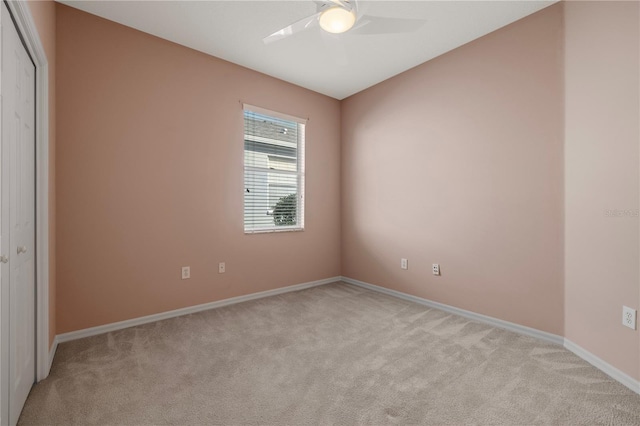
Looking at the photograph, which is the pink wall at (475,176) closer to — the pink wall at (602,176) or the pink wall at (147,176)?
the pink wall at (602,176)

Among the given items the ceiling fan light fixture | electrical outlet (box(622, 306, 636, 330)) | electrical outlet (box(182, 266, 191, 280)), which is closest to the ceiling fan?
the ceiling fan light fixture

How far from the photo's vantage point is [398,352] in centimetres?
229

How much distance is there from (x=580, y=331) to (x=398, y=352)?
1.33 meters

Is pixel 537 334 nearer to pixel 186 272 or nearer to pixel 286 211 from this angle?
pixel 286 211

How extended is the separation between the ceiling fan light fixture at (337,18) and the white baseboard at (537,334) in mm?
2793

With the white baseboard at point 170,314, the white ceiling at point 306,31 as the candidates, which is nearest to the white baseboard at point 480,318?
the white baseboard at point 170,314

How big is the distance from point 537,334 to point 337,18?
2904 millimetres

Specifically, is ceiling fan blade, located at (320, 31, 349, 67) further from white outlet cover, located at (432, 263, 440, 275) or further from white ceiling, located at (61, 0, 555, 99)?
white outlet cover, located at (432, 263, 440, 275)

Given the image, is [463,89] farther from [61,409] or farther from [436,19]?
[61,409]

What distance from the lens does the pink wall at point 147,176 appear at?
2523 millimetres

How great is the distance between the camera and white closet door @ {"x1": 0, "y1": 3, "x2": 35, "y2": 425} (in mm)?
1410

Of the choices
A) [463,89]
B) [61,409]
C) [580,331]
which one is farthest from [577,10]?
[61,409]

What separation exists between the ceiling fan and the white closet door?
1.47m

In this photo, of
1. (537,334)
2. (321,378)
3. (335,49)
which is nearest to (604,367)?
(537,334)
